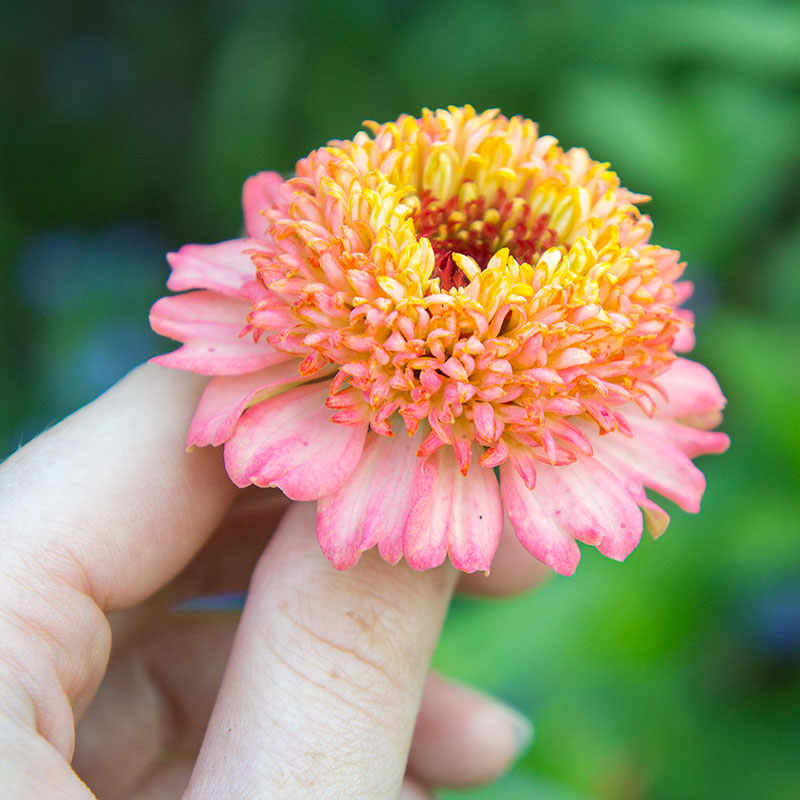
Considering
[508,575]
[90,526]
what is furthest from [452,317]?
[508,575]

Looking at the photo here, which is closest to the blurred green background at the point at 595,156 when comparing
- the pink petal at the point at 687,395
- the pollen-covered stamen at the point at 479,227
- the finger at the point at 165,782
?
the finger at the point at 165,782

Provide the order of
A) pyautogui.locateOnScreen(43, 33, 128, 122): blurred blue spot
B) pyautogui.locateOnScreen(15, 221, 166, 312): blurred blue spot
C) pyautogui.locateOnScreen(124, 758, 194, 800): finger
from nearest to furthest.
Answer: pyautogui.locateOnScreen(124, 758, 194, 800): finger
pyautogui.locateOnScreen(15, 221, 166, 312): blurred blue spot
pyautogui.locateOnScreen(43, 33, 128, 122): blurred blue spot

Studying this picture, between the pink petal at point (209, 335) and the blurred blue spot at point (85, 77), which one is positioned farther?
the blurred blue spot at point (85, 77)

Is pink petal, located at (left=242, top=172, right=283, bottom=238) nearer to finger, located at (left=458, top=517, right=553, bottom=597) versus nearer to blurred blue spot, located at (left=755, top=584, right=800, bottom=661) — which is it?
finger, located at (left=458, top=517, right=553, bottom=597)

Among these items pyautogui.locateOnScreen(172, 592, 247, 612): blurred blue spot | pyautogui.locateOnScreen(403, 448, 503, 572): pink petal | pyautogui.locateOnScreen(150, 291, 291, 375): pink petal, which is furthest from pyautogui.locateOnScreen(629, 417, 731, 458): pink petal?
pyautogui.locateOnScreen(172, 592, 247, 612): blurred blue spot

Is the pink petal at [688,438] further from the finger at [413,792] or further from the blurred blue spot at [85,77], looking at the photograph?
the blurred blue spot at [85,77]

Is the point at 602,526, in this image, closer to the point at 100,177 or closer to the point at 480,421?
the point at 480,421
